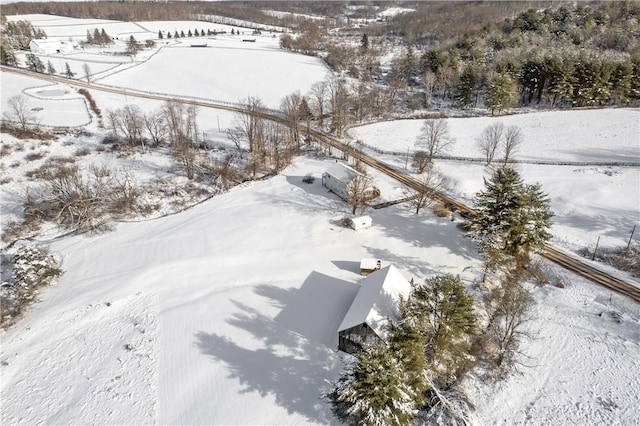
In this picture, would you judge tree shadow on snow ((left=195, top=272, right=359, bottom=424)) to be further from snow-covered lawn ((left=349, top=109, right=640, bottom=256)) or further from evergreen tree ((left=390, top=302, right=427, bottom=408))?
snow-covered lawn ((left=349, top=109, right=640, bottom=256))

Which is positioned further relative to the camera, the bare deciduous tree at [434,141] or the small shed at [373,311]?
the bare deciduous tree at [434,141]

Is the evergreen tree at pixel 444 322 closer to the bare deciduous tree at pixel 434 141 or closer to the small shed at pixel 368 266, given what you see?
the small shed at pixel 368 266

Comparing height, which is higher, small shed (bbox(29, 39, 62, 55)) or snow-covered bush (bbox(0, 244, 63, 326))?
small shed (bbox(29, 39, 62, 55))

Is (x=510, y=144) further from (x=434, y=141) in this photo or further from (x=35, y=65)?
(x=35, y=65)

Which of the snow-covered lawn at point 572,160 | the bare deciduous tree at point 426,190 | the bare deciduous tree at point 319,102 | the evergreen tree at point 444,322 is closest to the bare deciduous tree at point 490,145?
the snow-covered lawn at point 572,160

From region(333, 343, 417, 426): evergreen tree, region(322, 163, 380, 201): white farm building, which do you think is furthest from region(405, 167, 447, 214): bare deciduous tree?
region(333, 343, 417, 426): evergreen tree

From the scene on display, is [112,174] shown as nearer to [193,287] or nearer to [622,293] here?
[193,287]

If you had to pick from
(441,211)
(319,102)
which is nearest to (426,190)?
(441,211)
